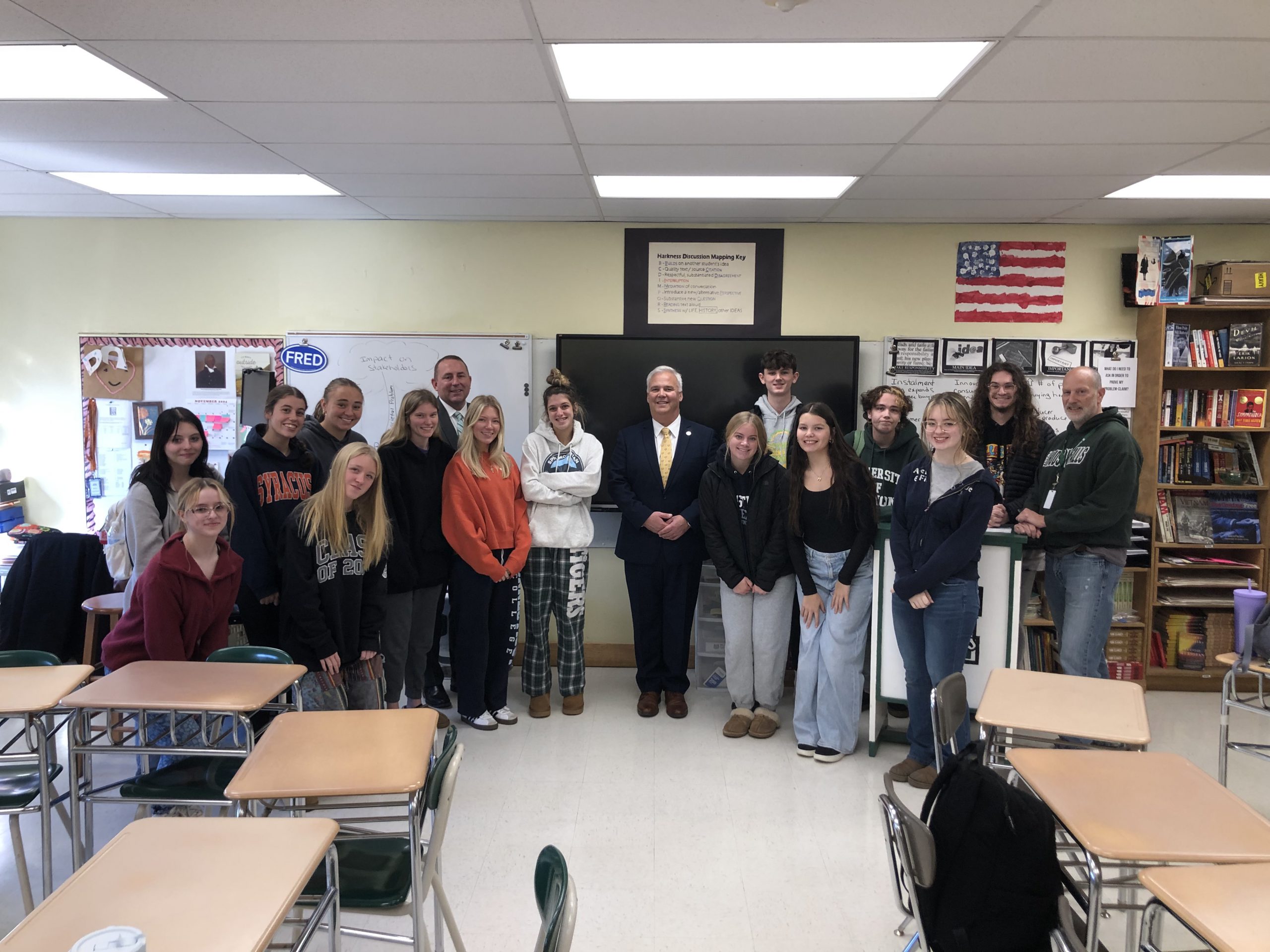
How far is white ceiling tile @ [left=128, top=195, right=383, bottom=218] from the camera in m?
4.22

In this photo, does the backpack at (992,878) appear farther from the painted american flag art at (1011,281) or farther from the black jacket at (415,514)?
the painted american flag art at (1011,281)

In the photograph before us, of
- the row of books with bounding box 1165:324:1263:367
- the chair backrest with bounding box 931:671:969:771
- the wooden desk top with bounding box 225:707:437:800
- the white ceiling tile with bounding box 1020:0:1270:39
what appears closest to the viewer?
the wooden desk top with bounding box 225:707:437:800

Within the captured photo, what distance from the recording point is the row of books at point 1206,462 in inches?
181

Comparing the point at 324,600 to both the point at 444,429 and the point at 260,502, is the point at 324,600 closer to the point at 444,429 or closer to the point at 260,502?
the point at 260,502

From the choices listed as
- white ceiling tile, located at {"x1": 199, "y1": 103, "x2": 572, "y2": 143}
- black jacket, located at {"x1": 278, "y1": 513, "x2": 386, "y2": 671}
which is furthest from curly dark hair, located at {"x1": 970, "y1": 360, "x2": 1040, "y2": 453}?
black jacket, located at {"x1": 278, "y1": 513, "x2": 386, "y2": 671}

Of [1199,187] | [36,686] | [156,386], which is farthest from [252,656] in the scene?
[1199,187]

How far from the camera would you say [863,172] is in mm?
3570

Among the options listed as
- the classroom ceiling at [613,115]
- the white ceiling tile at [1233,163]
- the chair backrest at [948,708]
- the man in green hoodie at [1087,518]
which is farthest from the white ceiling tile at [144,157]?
the white ceiling tile at [1233,163]

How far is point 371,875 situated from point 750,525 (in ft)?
7.60

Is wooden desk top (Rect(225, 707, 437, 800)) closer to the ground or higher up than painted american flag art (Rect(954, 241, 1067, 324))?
closer to the ground

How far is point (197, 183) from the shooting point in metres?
3.96

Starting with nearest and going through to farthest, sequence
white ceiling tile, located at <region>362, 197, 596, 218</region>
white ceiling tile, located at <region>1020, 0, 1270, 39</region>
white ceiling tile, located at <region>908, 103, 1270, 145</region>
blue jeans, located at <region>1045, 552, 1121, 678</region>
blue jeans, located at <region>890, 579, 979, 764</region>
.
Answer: white ceiling tile, located at <region>1020, 0, 1270, 39</region>
white ceiling tile, located at <region>908, 103, 1270, 145</region>
blue jeans, located at <region>890, 579, 979, 764</region>
blue jeans, located at <region>1045, 552, 1121, 678</region>
white ceiling tile, located at <region>362, 197, 596, 218</region>

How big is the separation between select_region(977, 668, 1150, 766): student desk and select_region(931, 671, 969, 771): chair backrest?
0.22 ft

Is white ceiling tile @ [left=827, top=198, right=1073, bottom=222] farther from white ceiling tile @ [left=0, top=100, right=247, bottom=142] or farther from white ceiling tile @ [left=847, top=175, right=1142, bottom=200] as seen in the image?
white ceiling tile @ [left=0, top=100, right=247, bottom=142]
